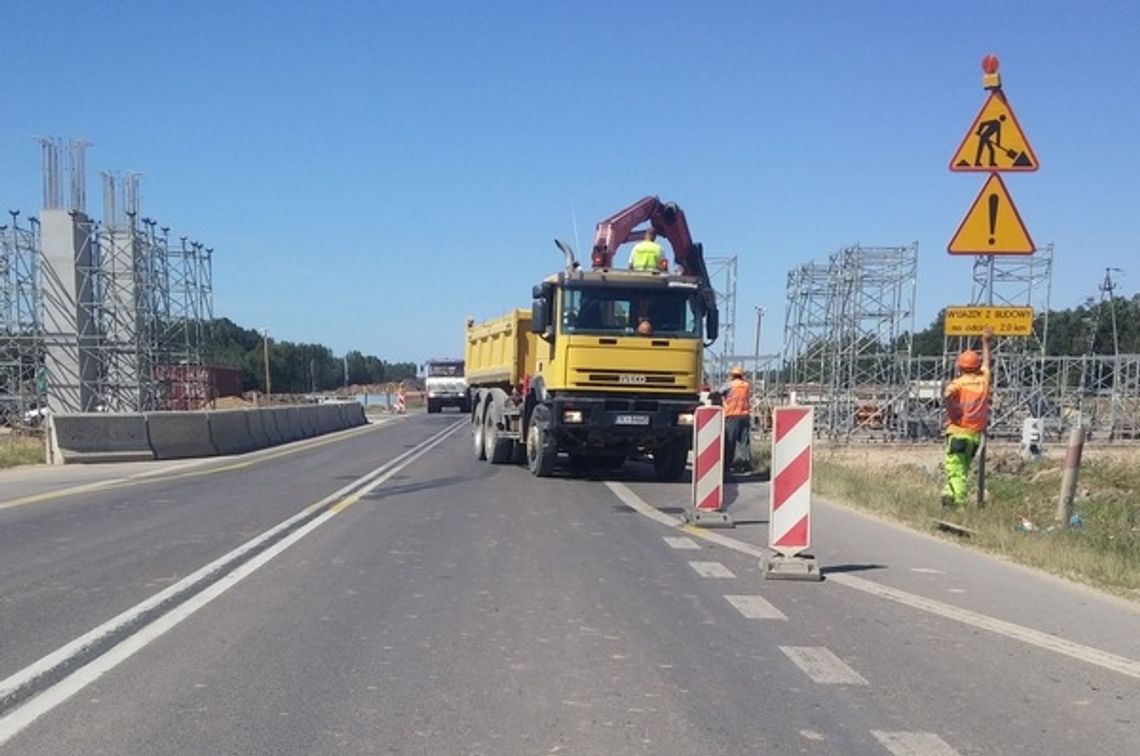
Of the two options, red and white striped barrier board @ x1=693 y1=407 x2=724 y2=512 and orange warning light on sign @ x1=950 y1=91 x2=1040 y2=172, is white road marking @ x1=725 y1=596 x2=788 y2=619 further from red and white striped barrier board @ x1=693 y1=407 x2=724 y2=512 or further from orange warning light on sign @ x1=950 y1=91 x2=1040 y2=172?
orange warning light on sign @ x1=950 y1=91 x2=1040 y2=172

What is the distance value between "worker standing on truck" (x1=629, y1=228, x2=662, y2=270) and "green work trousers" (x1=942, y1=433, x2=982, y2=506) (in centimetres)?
681

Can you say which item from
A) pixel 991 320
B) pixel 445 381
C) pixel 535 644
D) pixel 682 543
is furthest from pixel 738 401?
pixel 445 381

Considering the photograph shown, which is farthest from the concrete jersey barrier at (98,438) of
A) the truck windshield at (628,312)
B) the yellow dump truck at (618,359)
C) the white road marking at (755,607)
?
the white road marking at (755,607)

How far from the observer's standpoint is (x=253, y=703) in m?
5.77

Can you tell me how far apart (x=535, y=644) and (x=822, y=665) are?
5.78 feet

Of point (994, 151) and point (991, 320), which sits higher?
point (994, 151)

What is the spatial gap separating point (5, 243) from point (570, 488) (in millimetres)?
29735

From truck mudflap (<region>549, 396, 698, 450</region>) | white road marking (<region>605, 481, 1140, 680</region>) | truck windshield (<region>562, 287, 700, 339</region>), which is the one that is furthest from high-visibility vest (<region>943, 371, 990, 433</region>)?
truck windshield (<region>562, 287, 700, 339</region>)

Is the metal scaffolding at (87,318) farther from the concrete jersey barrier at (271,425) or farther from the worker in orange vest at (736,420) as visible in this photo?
the worker in orange vest at (736,420)

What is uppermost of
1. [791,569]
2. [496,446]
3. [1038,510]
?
[496,446]

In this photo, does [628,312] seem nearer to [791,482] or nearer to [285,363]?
[791,482]

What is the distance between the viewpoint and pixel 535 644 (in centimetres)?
703

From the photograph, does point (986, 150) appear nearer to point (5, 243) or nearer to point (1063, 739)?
point (1063, 739)

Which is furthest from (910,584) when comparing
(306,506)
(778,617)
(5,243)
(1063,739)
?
(5,243)
